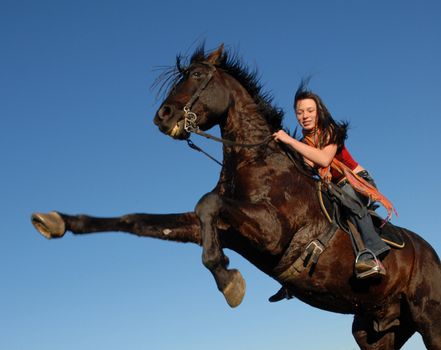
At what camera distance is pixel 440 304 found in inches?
371

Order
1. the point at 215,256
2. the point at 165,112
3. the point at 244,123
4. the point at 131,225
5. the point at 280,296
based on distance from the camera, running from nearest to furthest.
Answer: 1. the point at 215,256
2. the point at 131,225
3. the point at 165,112
4. the point at 244,123
5. the point at 280,296

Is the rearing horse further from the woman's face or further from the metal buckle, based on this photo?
the woman's face

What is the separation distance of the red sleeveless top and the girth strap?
37.1 inches

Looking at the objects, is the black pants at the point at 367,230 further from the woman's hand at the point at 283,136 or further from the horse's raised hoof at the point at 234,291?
the horse's raised hoof at the point at 234,291

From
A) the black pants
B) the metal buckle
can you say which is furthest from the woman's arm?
the metal buckle

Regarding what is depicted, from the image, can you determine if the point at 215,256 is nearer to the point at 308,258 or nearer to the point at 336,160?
the point at 308,258

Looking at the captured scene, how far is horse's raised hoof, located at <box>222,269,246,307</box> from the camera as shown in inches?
286

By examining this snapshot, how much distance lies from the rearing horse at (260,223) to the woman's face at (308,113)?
0.36 meters

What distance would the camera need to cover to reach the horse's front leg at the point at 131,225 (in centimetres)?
743

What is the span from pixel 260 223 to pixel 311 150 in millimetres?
1305

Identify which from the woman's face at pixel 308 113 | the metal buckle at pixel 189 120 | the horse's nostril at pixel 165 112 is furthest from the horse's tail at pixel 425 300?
the horse's nostril at pixel 165 112

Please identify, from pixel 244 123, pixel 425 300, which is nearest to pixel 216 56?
pixel 244 123

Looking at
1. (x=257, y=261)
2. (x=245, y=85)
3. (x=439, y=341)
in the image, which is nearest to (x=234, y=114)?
(x=245, y=85)

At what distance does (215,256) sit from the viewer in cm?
745
